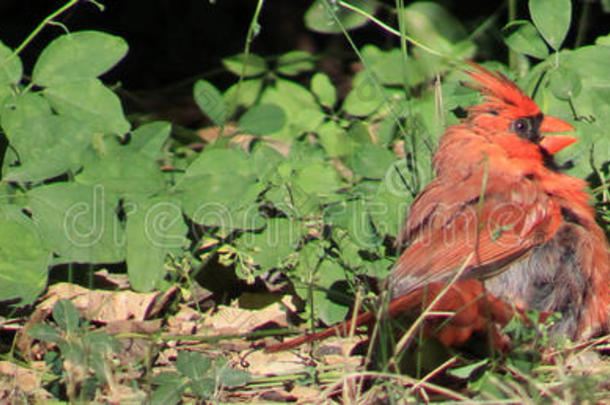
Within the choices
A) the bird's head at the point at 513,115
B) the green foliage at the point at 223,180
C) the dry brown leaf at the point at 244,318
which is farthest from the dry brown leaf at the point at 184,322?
the bird's head at the point at 513,115

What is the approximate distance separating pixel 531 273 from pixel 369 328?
1.70 ft

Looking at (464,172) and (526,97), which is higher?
(526,97)

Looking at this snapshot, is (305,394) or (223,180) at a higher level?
(223,180)

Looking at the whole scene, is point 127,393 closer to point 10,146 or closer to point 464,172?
point 10,146

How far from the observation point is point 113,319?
10.9ft

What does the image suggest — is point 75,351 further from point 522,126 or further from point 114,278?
point 522,126

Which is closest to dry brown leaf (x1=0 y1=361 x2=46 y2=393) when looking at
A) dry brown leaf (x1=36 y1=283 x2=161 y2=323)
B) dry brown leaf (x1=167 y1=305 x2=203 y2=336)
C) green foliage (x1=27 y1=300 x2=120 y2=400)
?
green foliage (x1=27 y1=300 x2=120 y2=400)

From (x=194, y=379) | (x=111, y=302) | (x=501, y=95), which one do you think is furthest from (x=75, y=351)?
(x=501, y=95)

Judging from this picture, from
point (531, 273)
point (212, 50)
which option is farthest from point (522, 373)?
point (212, 50)

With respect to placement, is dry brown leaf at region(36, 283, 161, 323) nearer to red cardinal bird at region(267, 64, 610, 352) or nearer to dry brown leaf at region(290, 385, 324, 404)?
red cardinal bird at region(267, 64, 610, 352)

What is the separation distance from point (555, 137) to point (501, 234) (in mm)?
529

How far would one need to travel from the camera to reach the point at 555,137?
3.47m

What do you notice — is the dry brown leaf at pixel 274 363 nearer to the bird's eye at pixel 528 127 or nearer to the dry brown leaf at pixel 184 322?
the dry brown leaf at pixel 184 322

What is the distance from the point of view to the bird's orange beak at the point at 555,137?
342 cm
